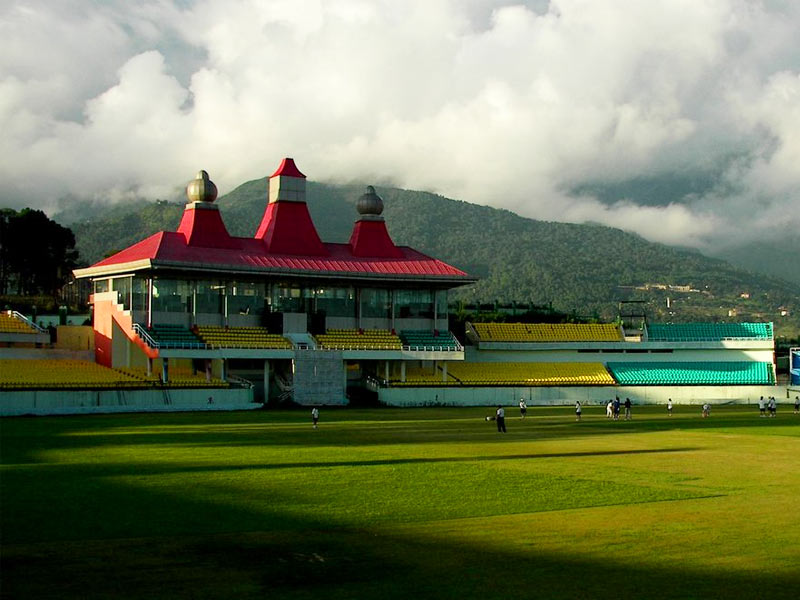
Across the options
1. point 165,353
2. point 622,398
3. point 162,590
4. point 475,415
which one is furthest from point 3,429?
point 622,398

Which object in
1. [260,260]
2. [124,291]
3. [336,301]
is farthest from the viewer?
[336,301]

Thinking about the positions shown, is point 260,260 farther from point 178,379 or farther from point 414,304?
point 414,304

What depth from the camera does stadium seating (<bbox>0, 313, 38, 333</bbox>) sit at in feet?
204

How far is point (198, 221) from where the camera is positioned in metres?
71.3

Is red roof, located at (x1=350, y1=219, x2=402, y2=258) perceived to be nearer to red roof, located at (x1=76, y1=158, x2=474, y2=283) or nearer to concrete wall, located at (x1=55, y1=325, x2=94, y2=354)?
red roof, located at (x1=76, y1=158, x2=474, y2=283)

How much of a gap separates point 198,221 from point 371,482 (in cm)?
4904

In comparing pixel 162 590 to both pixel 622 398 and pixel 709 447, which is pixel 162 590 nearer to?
pixel 709 447

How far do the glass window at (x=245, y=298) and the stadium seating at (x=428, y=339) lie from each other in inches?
435

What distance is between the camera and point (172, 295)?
224 ft

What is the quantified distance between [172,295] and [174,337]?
15.0ft

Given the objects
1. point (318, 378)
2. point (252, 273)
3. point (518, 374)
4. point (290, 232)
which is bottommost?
point (318, 378)

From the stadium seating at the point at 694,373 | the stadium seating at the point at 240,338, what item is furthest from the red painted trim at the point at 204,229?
the stadium seating at the point at 694,373

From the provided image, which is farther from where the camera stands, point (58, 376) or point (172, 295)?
point (172, 295)

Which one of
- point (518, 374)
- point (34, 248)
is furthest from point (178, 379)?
point (34, 248)
